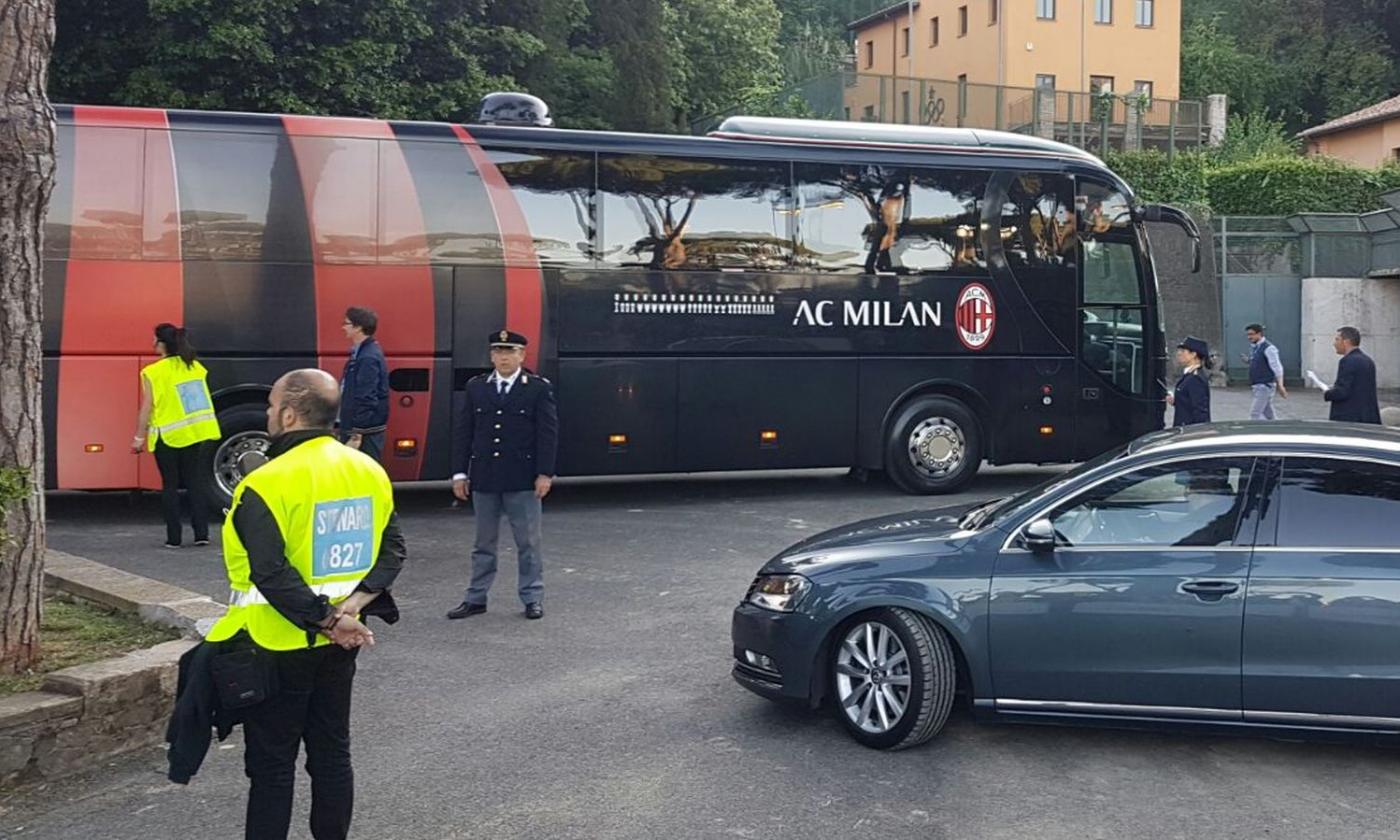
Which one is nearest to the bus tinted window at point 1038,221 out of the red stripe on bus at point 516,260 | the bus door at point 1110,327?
the bus door at point 1110,327

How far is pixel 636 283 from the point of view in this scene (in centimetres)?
1261

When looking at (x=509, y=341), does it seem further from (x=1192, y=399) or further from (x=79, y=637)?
(x=1192, y=399)

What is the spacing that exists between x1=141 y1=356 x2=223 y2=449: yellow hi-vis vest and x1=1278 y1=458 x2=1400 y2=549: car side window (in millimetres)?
7647

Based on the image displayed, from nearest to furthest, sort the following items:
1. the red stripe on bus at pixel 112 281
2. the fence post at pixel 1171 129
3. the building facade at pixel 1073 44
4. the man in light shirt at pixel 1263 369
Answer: the red stripe on bus at pixel 112 281 < the man in light shirt at pixel 1263 369 < the fence post at pixel 1171 129 < the building facade at pixel 1073 44

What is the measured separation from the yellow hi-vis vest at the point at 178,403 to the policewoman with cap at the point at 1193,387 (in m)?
8.43

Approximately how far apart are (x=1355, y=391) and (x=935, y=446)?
390 cm

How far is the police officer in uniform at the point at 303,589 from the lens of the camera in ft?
13.1

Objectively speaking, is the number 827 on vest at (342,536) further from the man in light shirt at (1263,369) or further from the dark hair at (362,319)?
the man in light shirt at (1263,369)

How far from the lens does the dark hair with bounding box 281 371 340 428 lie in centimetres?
415

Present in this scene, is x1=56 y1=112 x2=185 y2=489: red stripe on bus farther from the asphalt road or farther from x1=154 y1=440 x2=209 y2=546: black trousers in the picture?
the asphalt road

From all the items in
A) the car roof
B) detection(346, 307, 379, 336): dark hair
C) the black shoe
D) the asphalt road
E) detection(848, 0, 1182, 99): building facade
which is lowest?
the asphalt road

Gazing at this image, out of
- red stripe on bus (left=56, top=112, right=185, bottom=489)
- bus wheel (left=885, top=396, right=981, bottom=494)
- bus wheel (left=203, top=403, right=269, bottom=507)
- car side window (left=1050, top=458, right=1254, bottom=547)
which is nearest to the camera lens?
car side window (left=1050, top=458, right=1254, bottom=547)

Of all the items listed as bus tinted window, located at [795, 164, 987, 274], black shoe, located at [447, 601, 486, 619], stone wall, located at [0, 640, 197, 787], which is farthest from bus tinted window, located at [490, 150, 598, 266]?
stone wall, located at [0, 640, 197, 787]

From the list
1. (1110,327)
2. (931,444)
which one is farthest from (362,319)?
(1110,327)
